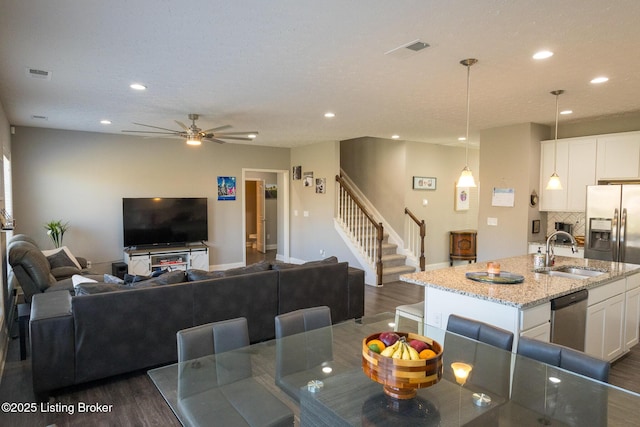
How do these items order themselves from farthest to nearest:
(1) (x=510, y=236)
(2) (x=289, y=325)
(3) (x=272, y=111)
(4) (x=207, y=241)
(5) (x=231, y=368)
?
1. (4) (x=207, y=241)
2. (1) (x=510, y=236)
3. (3) (x=272, y=111)
4. (2) (x=289, y=325)
5. (5) (x=231, y=368)

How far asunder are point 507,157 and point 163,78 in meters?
4.93

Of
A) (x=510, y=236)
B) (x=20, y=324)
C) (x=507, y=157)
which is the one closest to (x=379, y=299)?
(x=510, y=236)

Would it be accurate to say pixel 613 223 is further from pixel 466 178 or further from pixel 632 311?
pixel 466 178

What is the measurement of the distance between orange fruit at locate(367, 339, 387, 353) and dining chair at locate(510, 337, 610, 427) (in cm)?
70

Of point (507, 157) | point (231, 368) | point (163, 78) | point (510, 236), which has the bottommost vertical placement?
point (231, 368)

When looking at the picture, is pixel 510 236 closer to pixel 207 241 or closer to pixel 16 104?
pixel 207 241

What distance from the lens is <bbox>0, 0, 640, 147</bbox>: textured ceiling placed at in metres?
2.28

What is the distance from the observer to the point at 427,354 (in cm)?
162

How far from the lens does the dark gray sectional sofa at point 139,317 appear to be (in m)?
2.98

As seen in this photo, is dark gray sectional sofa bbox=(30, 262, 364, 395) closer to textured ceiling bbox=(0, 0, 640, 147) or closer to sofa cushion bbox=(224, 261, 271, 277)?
sofa cushion bbox=(224, 261, 271, 277)

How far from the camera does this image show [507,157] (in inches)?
231

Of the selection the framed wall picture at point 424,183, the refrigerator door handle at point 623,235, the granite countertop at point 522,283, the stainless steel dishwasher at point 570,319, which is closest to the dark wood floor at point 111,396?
the stainless steel dishwasher at point 570,319

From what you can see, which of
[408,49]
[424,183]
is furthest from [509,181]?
[408,49]

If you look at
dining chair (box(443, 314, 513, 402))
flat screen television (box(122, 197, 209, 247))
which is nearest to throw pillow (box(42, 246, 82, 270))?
flat screen television (box(122, 197, 209, 247))
